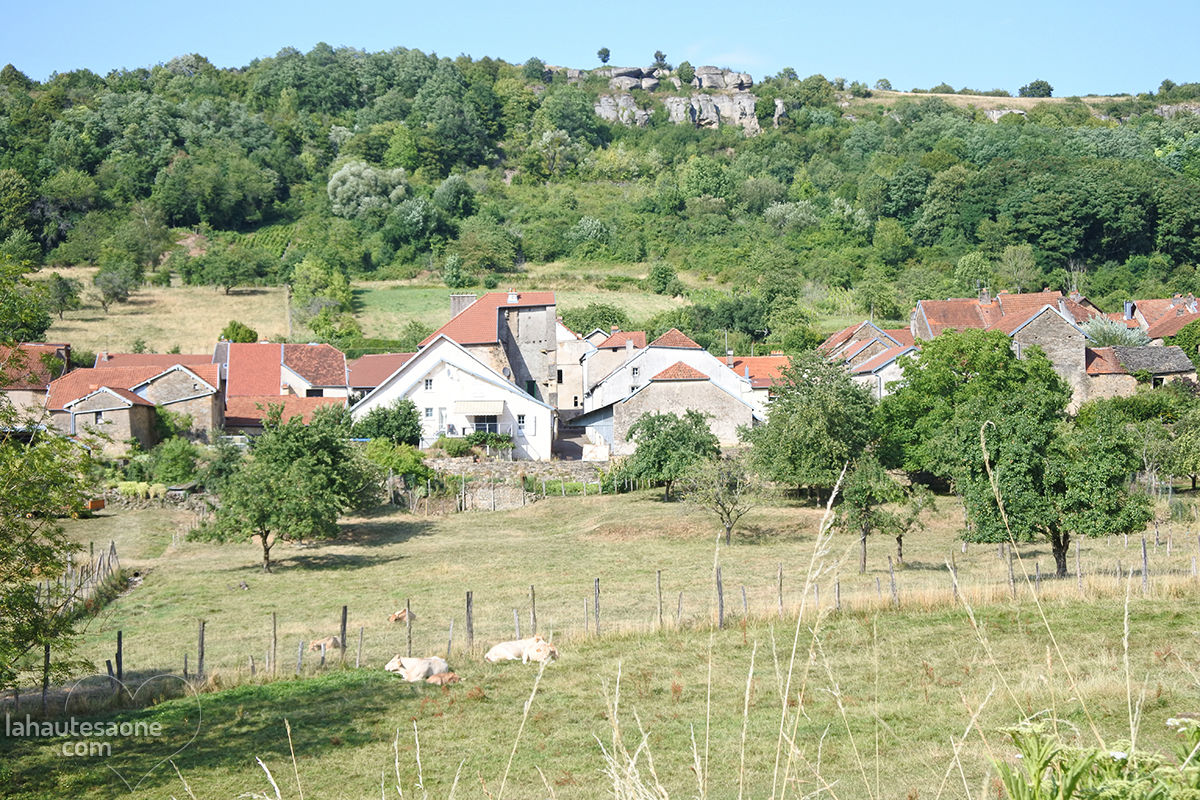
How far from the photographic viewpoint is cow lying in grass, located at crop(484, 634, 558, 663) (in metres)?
16.6

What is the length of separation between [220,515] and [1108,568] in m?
24.7

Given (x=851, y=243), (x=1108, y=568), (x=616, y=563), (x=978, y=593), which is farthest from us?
(x=851, y=243)

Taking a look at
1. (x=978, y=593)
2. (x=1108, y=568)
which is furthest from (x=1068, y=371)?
(x=978, y=593)

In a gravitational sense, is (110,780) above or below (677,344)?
below

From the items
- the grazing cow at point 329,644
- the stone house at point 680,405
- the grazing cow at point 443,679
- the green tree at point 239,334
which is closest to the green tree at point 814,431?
the stone house at point 680,405

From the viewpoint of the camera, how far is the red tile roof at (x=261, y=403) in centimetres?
4878

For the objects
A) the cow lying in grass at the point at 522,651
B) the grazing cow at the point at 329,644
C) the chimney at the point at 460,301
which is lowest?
the grazing cow at the point at 329,644

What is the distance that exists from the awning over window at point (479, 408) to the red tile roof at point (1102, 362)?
29526 millimetres

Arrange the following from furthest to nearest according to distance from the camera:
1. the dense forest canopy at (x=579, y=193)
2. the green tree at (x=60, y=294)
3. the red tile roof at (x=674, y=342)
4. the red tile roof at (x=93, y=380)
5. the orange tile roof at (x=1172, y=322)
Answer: the dense forest canopy at (x=579, y=193)
the green tree at (x=60, y=294)
the orange tile roof at (x=1172, y=322)
the red tile roof at (x=674, y=342)
the red tile roof at (x=93, y=380)

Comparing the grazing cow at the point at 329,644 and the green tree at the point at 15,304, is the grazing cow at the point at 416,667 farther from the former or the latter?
the green tree at the point at 15,304

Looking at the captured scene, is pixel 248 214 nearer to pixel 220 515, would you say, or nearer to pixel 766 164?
pixel 766 164

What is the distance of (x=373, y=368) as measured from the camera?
5725 centimetres

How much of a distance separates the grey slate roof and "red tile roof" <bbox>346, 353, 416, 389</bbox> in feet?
122

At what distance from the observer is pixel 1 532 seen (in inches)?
453
